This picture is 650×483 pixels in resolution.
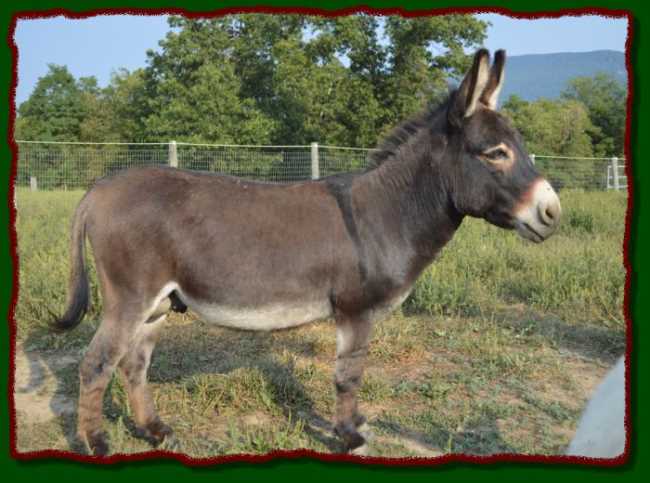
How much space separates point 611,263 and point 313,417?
5.20 metres

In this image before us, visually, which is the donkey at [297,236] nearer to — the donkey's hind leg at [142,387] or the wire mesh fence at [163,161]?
the donkey's hind leg at [142,387]

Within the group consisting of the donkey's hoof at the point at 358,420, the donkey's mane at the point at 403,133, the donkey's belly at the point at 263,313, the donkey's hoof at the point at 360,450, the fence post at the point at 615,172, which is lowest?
the donkey's hoof at the point at 360,450

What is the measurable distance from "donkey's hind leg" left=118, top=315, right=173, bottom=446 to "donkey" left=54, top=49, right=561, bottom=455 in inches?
2.4

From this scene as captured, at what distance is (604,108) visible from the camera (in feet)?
131

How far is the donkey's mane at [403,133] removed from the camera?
3717 mm

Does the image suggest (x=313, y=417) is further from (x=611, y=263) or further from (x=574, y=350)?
(x=611, y=263)

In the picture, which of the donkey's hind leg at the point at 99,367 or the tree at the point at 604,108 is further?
the tree at the point at 604,108

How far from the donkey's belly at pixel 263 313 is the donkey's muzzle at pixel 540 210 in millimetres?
1335

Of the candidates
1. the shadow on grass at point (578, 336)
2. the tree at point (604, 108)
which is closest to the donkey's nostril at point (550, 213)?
the shadow on grass at point (578, 336)

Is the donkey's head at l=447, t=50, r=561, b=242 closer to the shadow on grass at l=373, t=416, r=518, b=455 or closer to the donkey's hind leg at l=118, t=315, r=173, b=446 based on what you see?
the shadow on grass at l=373, t=416, r=518, b=455

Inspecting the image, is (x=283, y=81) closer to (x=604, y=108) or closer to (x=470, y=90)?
(x=470, y=90)

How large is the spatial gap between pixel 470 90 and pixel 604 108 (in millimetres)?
42257

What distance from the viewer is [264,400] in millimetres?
4227

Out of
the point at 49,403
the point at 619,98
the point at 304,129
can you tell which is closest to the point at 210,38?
the point at 304,129
